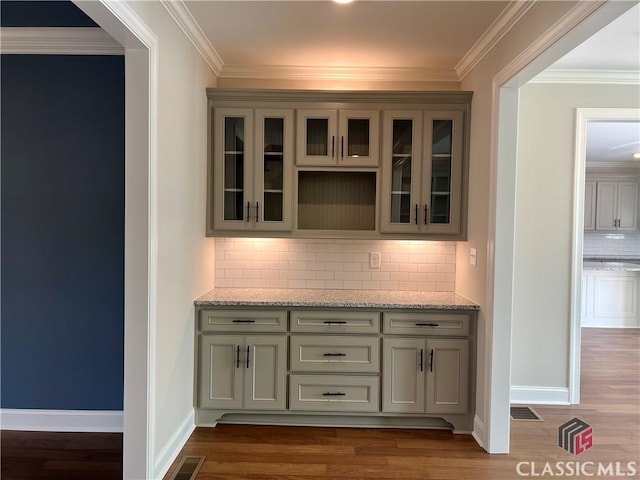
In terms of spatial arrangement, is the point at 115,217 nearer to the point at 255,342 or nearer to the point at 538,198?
the point at 255,342

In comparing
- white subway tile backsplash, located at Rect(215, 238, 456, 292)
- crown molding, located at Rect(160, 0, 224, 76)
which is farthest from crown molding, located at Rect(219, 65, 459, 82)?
white subway tile backsplash, located at Rect(215, 238, 456, 292)

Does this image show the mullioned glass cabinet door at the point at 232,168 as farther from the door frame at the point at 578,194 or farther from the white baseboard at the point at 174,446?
the door frame at the point at 578,194

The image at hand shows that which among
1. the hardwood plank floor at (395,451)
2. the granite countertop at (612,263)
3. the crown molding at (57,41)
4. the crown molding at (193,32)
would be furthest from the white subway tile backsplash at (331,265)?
the granite countertop at (612,263)

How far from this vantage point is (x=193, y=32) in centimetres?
243

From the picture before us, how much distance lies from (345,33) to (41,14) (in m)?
2.06

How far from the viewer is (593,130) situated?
15.1 ft

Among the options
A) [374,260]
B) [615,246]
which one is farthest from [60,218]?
[615,246]

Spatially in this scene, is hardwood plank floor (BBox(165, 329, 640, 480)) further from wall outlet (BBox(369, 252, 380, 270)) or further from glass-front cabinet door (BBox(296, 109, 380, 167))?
glass-front cabinet door (BBox(296, 109, 380, 167))

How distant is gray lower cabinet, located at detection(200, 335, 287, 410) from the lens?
105 inches

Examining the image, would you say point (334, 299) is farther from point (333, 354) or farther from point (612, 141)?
point (612, 141)

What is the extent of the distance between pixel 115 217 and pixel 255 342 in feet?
4.40

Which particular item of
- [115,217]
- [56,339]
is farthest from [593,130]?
[56,339]

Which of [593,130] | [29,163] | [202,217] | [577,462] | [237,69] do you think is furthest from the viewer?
[593,130]

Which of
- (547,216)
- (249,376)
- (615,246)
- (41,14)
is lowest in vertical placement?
(249,376)
